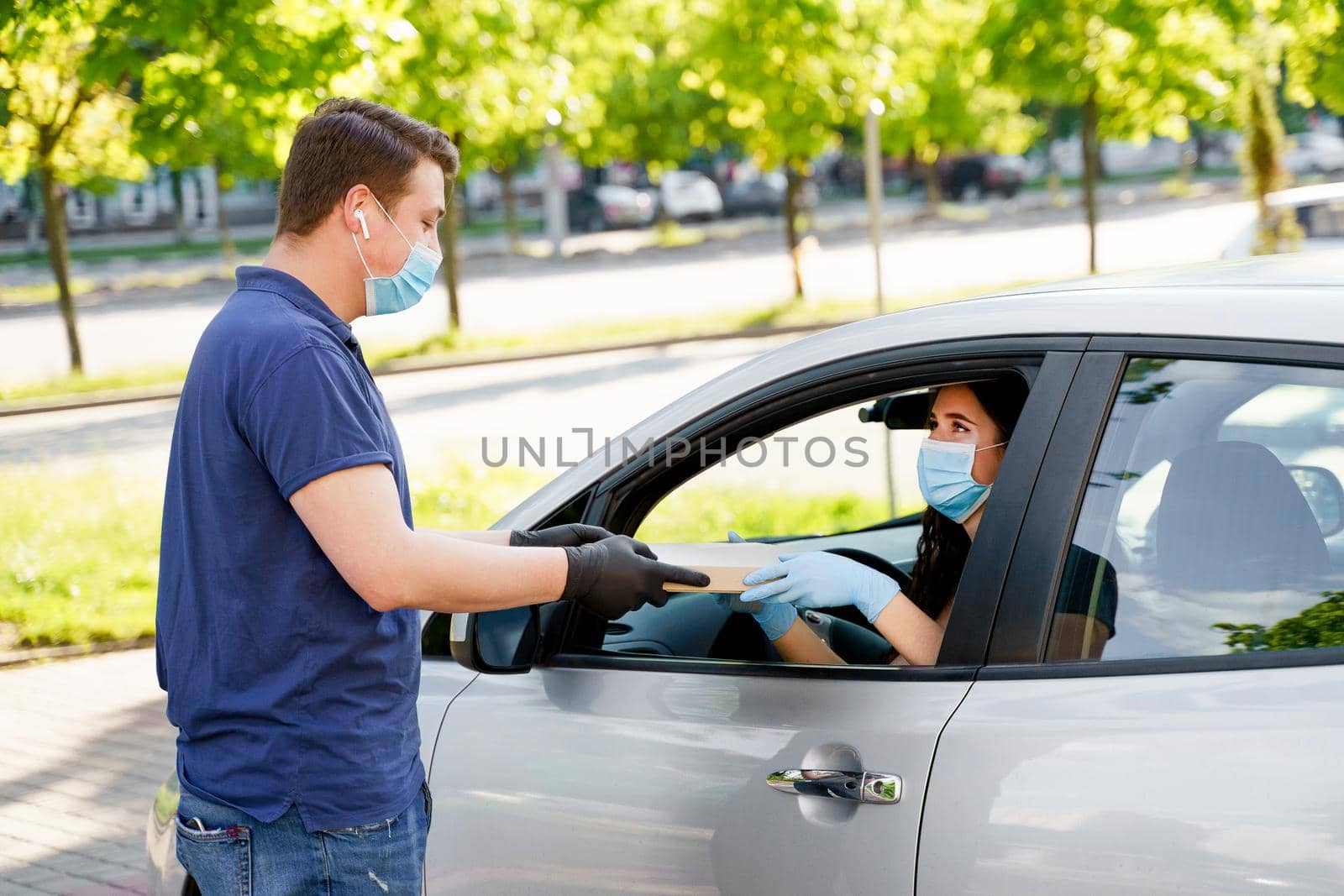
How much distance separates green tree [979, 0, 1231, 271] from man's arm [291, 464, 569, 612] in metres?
16.8

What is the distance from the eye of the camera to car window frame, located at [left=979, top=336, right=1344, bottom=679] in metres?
2.10

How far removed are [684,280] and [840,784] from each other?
88.6 feet

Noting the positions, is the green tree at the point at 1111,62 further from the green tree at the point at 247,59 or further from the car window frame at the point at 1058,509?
the car window frame at the point at 1058,509

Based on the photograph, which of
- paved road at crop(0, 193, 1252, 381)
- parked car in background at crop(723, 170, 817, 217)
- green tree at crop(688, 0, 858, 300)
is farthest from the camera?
parked car in background at crop(723, 170, 817, 217)

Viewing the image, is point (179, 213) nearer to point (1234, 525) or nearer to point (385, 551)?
point (385, 551)

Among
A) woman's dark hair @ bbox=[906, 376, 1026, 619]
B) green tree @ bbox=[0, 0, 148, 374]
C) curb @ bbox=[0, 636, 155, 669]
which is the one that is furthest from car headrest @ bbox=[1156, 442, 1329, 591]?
green tree @ bbox=[0, 0, 148, 374]

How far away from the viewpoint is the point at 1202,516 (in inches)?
83.9

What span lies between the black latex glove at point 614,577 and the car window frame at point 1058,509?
1.70ft

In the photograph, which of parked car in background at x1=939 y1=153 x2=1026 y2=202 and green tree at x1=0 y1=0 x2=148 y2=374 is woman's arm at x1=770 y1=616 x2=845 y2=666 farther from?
parked car in background at x1=939 y1=153 x2=1026 y2=202

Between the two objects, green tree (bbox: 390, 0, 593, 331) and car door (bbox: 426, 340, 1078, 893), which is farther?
green tree (bbox: 390, 0, 593, 331)

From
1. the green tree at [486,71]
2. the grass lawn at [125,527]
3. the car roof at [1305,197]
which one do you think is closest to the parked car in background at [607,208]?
the green tree at [486,71]

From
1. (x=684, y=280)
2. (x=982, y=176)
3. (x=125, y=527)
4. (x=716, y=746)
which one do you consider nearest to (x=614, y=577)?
(x=716, y=746)

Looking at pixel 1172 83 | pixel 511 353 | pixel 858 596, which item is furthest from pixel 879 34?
pixel 858 596

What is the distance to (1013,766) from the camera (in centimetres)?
202
